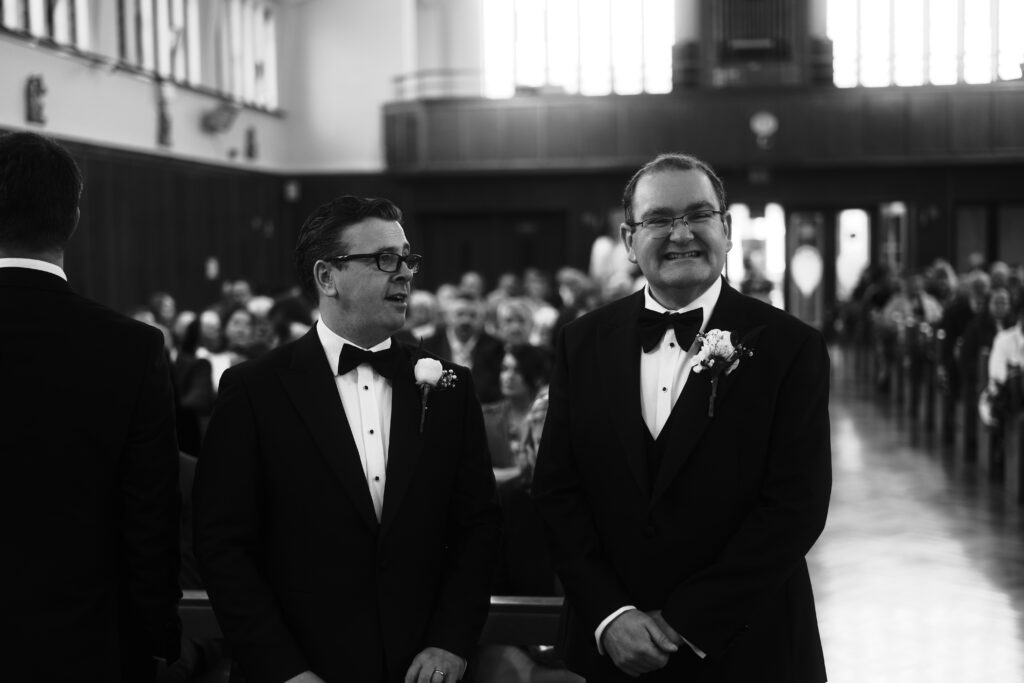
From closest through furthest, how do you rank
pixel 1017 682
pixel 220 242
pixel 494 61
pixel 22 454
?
pixel 22 454 < pixel 1017 682 < pixel 220 242 < pixel 494 61

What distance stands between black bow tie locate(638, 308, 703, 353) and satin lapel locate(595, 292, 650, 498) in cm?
3

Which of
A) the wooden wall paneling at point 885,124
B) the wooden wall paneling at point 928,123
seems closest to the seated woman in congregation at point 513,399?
the wooden wall paneling at point 885,124

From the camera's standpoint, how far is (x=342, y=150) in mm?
22125

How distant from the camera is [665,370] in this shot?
2.84 m

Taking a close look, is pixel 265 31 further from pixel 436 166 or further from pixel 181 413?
pixel 181 413

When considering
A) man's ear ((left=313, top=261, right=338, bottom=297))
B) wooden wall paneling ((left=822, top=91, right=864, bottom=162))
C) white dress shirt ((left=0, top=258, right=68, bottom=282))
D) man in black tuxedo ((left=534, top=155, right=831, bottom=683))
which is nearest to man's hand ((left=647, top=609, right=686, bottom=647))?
man in black tuxedo ((left=534, top=155, right=831, bottom=683))

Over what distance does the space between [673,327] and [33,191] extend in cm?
145

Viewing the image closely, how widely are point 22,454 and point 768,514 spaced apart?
5.26ft

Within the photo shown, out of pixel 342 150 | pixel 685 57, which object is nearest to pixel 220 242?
pixel 342 150

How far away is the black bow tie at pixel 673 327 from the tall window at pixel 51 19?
11.7 metres

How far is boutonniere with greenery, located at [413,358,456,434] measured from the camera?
2808 mm

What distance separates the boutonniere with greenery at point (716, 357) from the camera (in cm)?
268

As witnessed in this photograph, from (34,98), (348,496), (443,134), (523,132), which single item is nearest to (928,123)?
(523,132)

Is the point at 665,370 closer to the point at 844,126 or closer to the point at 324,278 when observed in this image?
the point at 324,278
